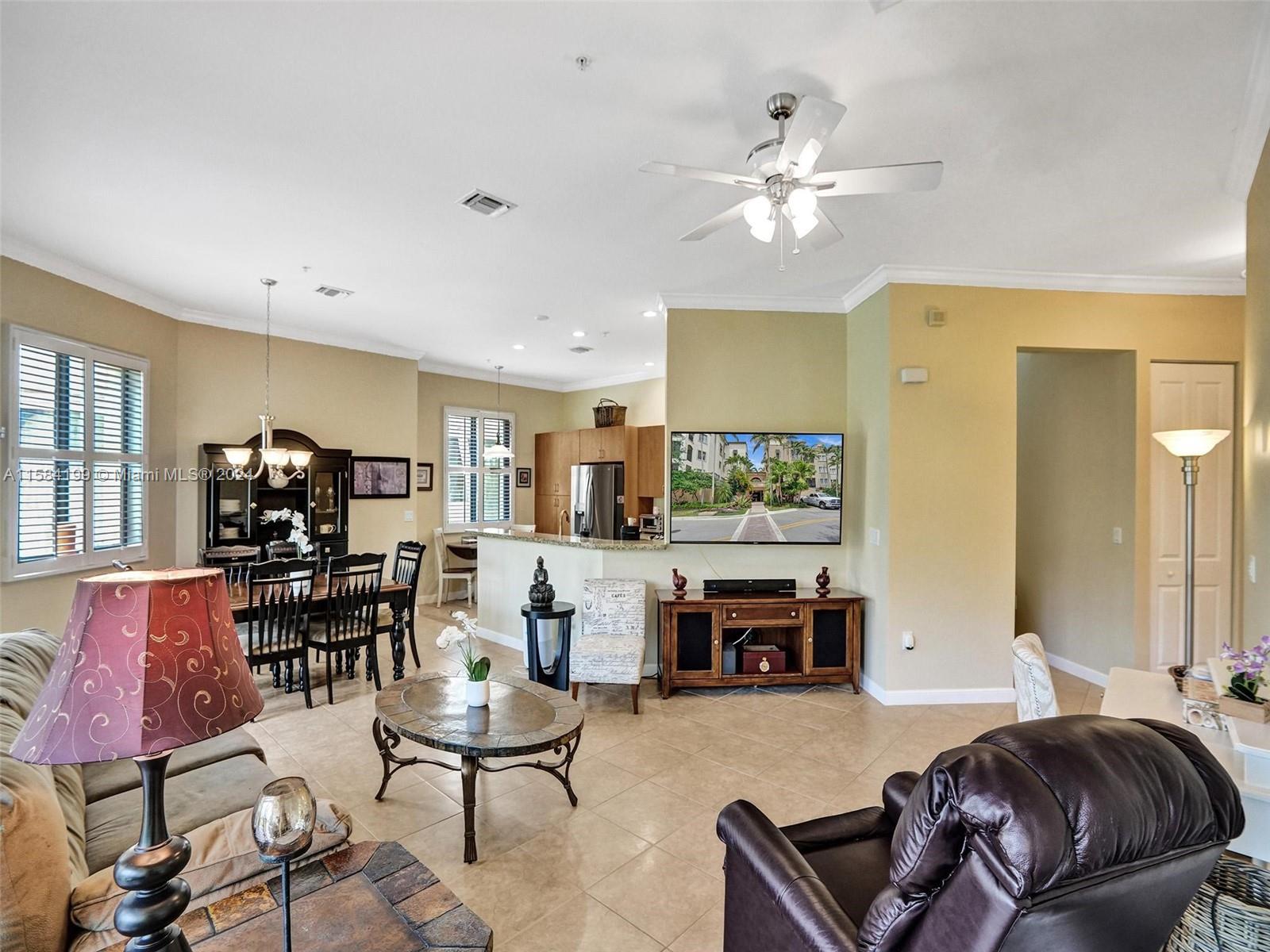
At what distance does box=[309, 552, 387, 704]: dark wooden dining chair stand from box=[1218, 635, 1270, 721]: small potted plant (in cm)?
436

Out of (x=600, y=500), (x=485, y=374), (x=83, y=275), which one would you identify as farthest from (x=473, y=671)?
(x=485, y=374)

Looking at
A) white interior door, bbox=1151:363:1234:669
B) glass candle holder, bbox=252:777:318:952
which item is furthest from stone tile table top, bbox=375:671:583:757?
white interior door, bbox=1151:363:1234:669

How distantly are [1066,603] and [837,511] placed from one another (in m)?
2.11

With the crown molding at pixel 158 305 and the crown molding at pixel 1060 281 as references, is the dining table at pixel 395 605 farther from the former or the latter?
the crown molding at pixel 1060 281

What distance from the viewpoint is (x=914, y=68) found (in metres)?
2.17

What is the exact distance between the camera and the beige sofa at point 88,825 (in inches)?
50.2

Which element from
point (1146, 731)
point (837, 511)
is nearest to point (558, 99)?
point (1146, 731)

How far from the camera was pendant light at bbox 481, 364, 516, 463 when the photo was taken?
7512mm

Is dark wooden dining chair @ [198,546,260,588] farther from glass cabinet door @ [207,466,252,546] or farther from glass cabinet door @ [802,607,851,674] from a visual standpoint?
glass cabinet door @ [802,607,851,674]

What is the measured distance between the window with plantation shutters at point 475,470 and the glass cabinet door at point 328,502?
5.67 feet

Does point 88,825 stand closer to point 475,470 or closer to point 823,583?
point 823,583

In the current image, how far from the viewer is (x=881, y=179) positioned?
7.21 ft

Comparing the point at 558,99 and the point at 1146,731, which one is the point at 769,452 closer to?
the point at 558,99

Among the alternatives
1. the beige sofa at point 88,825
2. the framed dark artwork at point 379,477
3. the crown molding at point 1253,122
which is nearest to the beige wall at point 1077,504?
the crown molding at point 1253,122
